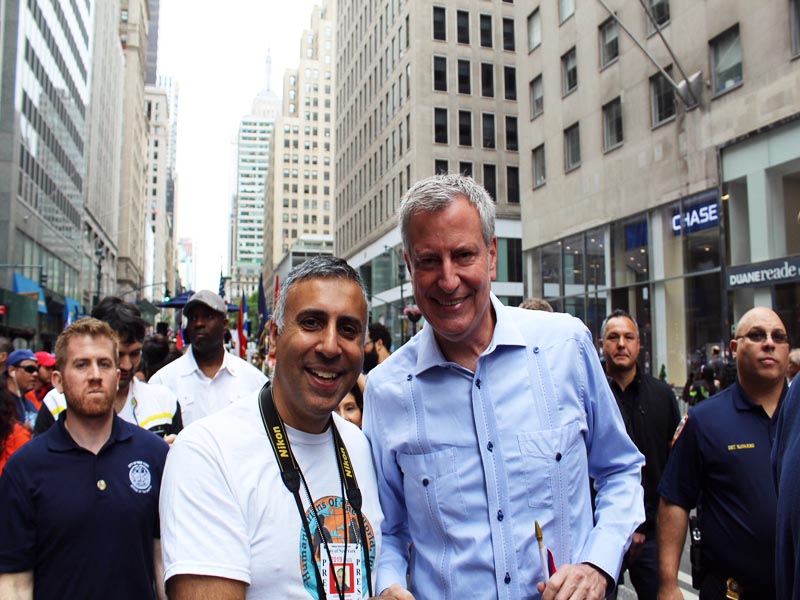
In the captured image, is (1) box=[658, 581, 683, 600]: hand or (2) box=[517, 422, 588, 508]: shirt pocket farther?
(1) box=[658, 581, 683, 600]: hand

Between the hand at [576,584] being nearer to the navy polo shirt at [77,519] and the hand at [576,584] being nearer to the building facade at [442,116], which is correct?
the navy polo shirt at [77,519]

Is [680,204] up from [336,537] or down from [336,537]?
up

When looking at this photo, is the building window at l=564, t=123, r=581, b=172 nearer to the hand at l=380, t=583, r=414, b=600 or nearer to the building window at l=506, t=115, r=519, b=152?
the building window at l=506, t=115, r=519, b=152

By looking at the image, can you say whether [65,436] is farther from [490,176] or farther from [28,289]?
[490,176]

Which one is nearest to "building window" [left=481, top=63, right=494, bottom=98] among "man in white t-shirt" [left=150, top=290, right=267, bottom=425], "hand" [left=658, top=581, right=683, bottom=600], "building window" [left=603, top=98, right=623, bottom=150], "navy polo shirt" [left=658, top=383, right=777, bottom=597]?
"building window" [left=603, top=98, right=623, bottom=150]

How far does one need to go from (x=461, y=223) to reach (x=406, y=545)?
50.0 inches

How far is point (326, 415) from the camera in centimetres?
221

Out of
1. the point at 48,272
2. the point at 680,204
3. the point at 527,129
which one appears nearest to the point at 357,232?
the point at 48,272

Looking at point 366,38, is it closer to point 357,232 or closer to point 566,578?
point 357,232

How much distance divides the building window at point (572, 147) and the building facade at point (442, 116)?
17380 mm

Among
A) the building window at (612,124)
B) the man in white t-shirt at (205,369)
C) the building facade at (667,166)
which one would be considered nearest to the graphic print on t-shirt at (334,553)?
the man in white t-shirt at (205,369)

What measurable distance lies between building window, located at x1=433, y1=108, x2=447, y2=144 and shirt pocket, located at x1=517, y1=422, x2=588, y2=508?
4711 cm

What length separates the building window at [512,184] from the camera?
160 feet

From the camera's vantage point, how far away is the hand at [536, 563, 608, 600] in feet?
7.20
